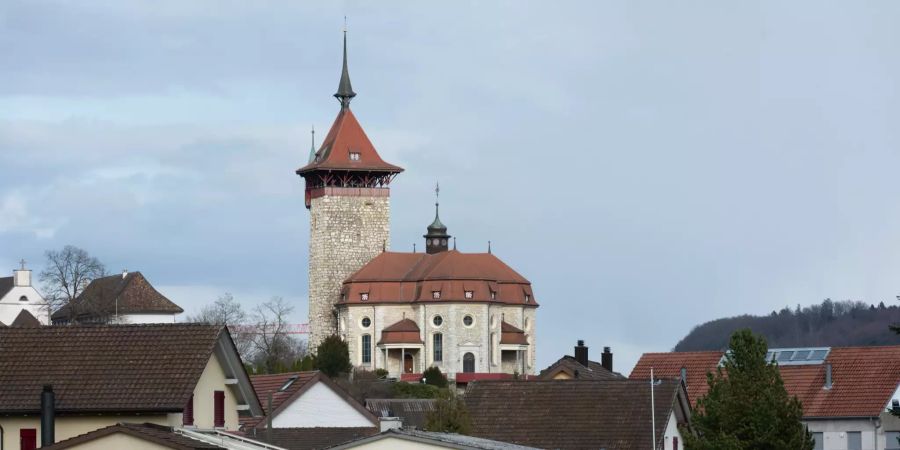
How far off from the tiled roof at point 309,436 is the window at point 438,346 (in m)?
100

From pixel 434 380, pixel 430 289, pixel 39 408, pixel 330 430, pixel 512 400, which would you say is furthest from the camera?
pixel 430 289

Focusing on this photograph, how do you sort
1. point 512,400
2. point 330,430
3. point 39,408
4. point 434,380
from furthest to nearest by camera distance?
point 434,380 < point 512,400 < point 330,430 < point 39,408

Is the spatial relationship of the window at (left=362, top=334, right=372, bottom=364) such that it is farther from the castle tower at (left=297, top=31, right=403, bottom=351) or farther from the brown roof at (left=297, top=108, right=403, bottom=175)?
the brown roof at (left=297, top=108, right=403, bottom=175)

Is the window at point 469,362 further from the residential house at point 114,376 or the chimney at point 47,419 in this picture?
the chimney at point 47,419

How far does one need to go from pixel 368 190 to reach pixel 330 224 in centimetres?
339

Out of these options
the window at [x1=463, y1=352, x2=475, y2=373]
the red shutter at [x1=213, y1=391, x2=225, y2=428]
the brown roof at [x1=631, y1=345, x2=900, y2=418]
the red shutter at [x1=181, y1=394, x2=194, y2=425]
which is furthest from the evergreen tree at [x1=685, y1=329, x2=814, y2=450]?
the window at [x1=463, y1=352, x2=475, y2=373]

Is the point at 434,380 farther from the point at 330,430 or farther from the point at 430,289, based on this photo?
the point at 330,430

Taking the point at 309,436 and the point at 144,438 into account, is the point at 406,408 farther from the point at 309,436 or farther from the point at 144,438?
the point at 144,438

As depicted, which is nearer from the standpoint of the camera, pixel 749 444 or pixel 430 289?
pixel 749 444

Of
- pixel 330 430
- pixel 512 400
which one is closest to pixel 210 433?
pixel 330 430

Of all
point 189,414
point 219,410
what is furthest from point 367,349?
point 189,414

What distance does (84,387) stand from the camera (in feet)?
110

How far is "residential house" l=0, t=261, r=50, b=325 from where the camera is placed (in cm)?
15012

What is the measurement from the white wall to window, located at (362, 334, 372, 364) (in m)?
95.4
